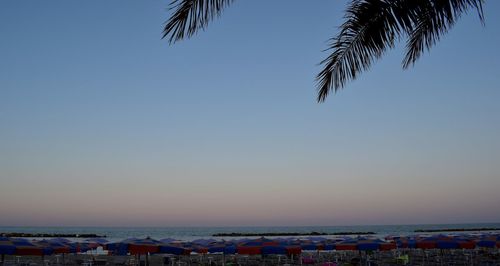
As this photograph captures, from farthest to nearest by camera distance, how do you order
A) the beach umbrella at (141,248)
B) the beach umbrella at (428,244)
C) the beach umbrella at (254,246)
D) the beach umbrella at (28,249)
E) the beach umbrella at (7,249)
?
the beach umbrella at (428,244)
the beach umbrella at (254,246)
the beach umbrella at (141,248)
the beach umbrella at (28,249)
the beach umbrella at (7,249)

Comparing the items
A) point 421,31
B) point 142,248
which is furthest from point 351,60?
point 142,248

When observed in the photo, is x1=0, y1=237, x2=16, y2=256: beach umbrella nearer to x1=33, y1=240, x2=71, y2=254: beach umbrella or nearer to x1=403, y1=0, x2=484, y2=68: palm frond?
x1=33, y1=240, x2=71, y2=254: beach umbrella

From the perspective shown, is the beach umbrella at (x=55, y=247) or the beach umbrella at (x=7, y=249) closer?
the beach umbrella at (x=7, y=249)

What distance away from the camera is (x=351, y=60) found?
5391 mm

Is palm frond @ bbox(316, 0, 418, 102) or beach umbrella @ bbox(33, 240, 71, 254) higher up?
palm frond @ bbox(316, 0, 418, 102)

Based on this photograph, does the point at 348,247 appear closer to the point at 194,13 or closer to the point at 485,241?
the point at 485,241

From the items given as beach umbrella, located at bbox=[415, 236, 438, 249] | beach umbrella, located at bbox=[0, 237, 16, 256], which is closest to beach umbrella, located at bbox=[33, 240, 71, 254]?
beach umbrella, located at bbox=[0, 237, 16, 256]

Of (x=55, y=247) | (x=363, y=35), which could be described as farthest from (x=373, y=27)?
(x=55, y=247)

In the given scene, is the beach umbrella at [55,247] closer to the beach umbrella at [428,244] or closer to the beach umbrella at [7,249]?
the beach umbrella at [7,249]

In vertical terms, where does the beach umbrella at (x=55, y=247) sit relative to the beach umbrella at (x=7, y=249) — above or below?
below

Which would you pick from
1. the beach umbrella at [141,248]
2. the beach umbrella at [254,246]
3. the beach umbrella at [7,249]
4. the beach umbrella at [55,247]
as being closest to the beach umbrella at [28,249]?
Result: the beach umbrella at [7,249]

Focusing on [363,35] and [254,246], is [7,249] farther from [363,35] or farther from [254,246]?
[363,35]

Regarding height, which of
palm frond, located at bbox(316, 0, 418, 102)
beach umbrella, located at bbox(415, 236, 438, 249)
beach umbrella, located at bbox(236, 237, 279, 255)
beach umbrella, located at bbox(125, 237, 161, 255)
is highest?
palm frond, located at bbox(316, 0, 418, 102)

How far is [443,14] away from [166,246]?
49.8ft
